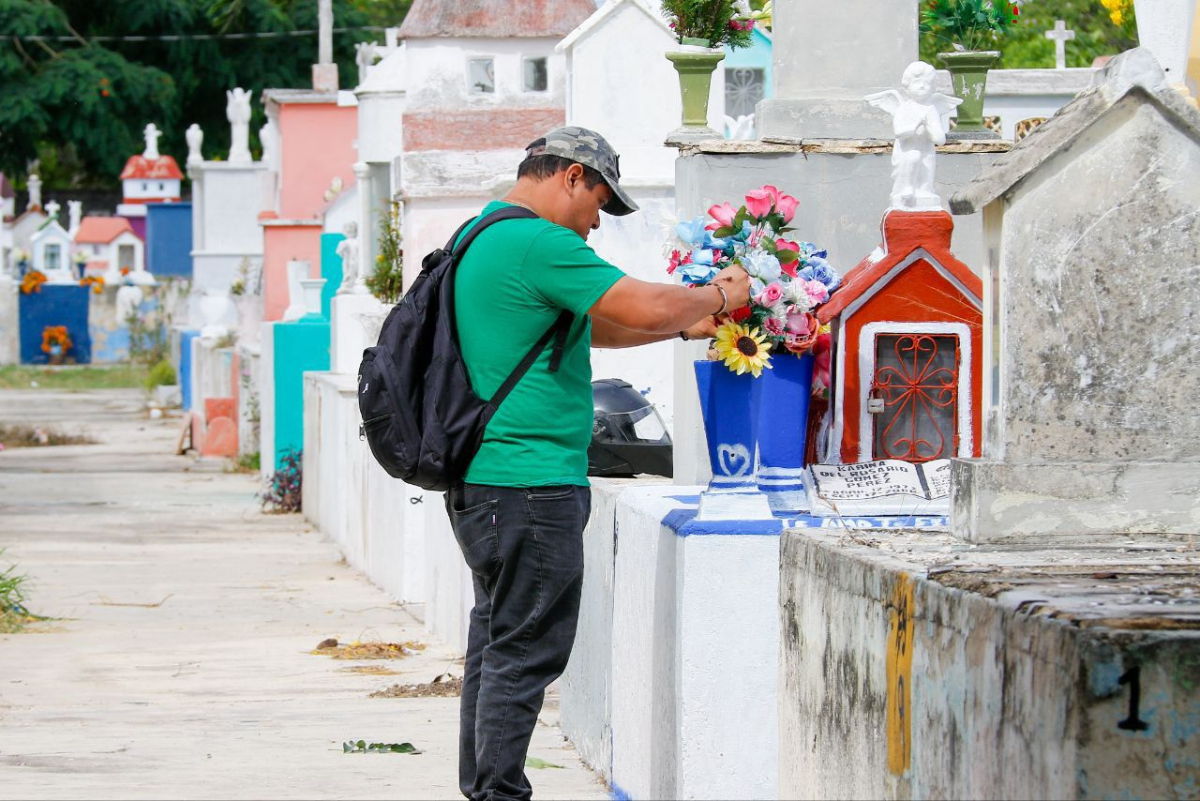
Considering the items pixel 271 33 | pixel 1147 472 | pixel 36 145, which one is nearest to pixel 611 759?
pixel 1147 472

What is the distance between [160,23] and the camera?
5162 centimetres

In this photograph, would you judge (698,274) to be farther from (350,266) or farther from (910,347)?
(350,266)

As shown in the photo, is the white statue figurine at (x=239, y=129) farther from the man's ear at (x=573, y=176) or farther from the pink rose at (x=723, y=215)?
the man's ear at (x=573, y=176)

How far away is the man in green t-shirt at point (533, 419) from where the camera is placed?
485cm

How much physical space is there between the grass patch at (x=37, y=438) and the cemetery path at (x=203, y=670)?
7.38 meters

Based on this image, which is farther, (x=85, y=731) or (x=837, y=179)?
(x=85, y=731)

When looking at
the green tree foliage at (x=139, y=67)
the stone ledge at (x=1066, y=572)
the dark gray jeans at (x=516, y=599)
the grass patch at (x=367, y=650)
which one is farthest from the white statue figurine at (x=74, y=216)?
the stone ledge at (x=1066, y=572)

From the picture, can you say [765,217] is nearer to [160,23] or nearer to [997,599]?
[997,599]

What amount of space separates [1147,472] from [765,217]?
147cm

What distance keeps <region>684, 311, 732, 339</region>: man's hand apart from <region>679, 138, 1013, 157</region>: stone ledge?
42.4 inches

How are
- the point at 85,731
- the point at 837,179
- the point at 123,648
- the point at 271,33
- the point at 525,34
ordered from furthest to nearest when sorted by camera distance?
the point at 271,33 < the point at 525,34 < the point at 123,648 < the point at 85,731 < the point at 837,179

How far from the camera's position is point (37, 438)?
26.1m

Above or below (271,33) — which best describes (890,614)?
below

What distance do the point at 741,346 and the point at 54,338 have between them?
44221 millimetres
